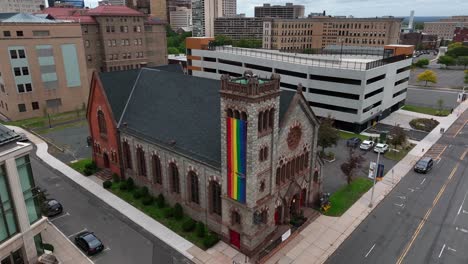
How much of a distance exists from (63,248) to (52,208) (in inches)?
313

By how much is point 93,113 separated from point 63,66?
40245 mm

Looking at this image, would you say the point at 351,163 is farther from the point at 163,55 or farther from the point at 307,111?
the point at 163,55

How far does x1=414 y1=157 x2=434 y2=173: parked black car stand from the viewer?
50.0 m

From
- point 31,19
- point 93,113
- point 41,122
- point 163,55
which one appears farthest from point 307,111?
point 163,55

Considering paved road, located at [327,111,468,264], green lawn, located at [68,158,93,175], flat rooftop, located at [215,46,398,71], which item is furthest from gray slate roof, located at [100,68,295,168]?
flat rooftop, located at [215,46,398,71]

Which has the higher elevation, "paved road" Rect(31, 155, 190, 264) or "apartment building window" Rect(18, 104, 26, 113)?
"apartment building window" Rect(18, 104, 26, 113)

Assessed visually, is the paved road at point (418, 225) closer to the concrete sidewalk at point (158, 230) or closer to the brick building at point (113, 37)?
the concrete sidewalk at point (158, 230)

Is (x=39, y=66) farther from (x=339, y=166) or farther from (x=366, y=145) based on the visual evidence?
(x=366, y=145)

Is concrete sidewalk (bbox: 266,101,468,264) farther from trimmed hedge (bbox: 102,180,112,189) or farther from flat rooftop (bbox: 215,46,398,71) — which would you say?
flat rooftop (bbox: 215,46,398,71)

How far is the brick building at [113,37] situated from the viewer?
92625 mm

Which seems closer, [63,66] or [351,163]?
[351,163]

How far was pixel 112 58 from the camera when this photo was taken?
96500mm

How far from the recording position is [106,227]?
36.5m

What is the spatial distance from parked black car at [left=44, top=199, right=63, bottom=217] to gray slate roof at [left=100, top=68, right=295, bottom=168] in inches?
476
